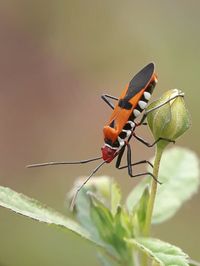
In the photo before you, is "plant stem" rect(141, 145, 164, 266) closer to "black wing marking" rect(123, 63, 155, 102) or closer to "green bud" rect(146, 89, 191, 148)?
"green bud" rect(146, 89, 191, 148)

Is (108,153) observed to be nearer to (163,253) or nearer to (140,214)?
(140,214)

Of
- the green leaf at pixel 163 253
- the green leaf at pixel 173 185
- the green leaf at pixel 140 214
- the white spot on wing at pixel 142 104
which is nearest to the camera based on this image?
the green leaf at pixel 163 253

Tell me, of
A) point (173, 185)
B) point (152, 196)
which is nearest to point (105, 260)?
point (152, 196)

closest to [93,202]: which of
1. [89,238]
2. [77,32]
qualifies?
[89,238]

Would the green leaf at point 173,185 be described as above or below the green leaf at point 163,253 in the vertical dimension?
below

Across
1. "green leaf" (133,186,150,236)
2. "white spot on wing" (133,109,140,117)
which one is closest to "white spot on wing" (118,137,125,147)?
"white spot on wing" (133,109,140,117)

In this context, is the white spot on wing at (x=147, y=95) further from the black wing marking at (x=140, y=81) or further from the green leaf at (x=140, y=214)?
the green leaf at (x=140, y=214)

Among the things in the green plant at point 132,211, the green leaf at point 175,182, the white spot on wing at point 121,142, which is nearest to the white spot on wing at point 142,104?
the white spot on wing at point 121,142

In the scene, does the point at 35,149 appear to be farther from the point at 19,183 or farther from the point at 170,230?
the point at 170,230
